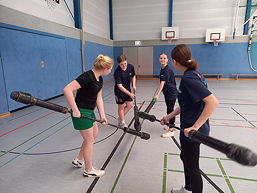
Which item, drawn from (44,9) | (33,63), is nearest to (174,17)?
(44,9)

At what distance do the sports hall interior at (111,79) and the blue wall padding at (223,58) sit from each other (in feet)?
0.17

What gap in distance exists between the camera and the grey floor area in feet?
5.93

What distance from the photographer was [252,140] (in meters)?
2.74

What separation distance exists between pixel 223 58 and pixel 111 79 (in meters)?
6.58

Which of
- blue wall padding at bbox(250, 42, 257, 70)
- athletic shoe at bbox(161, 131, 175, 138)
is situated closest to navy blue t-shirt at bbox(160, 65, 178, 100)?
athletic shoe at bbox(161, 131, 175, 138)

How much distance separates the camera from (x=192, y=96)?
1212mm

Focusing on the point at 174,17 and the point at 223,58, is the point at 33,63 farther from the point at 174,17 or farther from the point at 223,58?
the point at 223,58

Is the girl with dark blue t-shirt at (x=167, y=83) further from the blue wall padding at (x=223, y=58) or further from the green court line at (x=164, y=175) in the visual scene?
the blue wall padding at (x=223, y=58)

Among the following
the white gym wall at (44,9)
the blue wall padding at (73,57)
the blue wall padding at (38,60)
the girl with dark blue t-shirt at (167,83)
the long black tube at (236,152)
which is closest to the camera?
the long black tube at (236,152)

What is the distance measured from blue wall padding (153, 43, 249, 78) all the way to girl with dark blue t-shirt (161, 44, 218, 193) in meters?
9.52

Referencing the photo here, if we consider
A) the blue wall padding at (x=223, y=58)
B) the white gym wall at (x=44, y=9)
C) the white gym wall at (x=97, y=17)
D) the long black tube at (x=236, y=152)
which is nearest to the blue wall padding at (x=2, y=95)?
the white gym wall at (x=44, y=9)

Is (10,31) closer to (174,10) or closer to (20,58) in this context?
(20,58)

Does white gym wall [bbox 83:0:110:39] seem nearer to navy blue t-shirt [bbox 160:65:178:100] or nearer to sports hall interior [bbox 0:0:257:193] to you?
sports hall interior [bbox 0:0:257:193]

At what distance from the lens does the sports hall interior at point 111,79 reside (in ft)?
6.39
